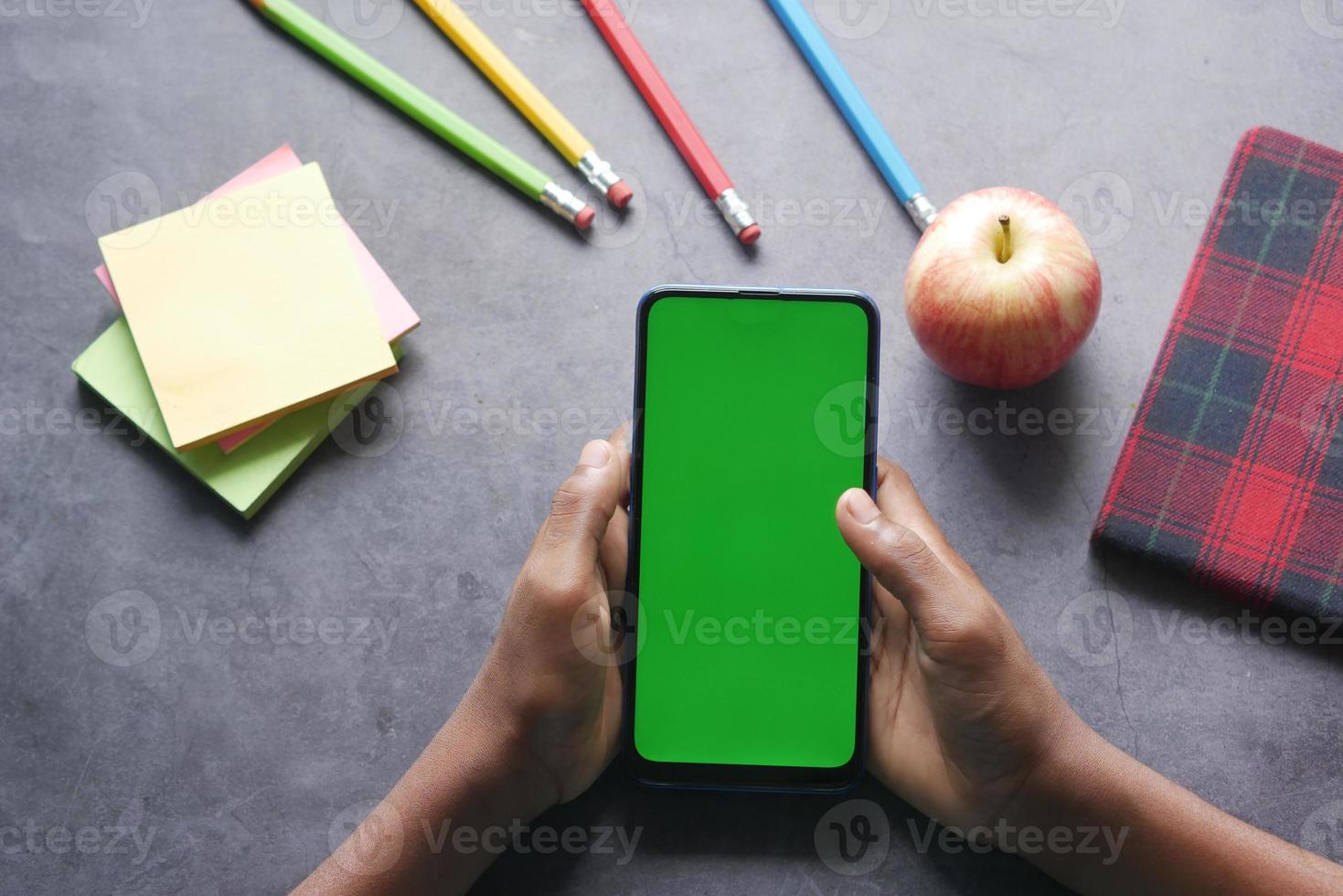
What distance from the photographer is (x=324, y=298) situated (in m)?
0.81

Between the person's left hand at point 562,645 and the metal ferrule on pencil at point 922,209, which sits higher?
the metal ferrule on pencil at point 922,209

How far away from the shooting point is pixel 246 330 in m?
0.81

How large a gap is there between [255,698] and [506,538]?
0.24m

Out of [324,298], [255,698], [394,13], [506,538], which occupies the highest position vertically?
[394,13]

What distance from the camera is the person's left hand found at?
668 millimetres

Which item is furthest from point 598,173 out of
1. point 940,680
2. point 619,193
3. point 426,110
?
point 940,680

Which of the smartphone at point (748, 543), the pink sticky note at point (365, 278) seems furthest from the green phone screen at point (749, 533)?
the pink sticky note at point (365, 278)

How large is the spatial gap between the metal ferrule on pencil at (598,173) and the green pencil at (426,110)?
0.8 inches

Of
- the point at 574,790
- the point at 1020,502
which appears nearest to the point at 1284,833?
the point at 1020,502

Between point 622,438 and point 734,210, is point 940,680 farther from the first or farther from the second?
point 734,210

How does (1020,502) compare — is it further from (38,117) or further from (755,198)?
(38,117)

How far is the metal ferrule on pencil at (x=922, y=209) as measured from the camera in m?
0.81

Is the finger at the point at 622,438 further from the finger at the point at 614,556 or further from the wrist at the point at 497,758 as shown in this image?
the wrist at the point at 497,758

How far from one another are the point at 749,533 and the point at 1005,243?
0.29m
